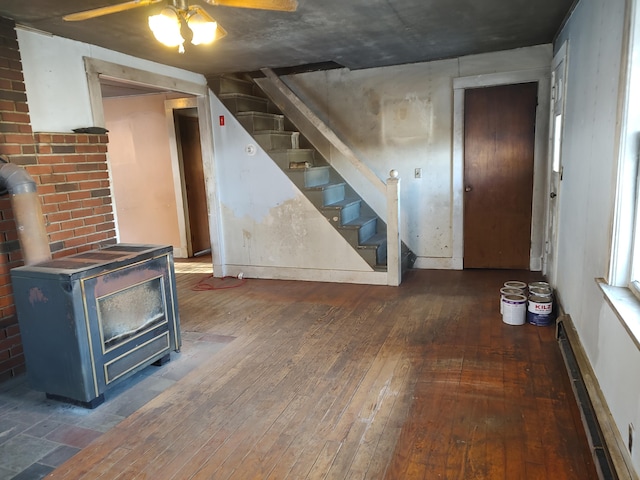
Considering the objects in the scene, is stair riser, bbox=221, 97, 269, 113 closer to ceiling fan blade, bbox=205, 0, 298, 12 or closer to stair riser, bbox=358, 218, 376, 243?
stair riser, bbox=358, 218, 376, 243

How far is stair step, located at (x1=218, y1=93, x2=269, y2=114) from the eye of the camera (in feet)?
17.1

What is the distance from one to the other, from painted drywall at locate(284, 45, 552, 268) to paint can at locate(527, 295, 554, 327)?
173 cm

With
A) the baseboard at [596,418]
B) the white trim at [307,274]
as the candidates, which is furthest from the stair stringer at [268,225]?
the baseboard at [596,418]

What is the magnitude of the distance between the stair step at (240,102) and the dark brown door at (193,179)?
1506 mm

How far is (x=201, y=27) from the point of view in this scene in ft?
7.22

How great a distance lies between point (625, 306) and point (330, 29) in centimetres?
292

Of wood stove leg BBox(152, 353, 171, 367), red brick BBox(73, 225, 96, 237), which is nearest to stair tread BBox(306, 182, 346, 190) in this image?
red brick BBox(73, 225, 96, 237)

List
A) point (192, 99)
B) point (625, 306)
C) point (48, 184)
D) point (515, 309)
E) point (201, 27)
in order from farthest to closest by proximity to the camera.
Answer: point (192, 99)
point (515, 309)
point (48, 184)
point (201, 27)
point (625, 306)

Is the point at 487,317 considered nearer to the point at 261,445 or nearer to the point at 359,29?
the point at 261,445

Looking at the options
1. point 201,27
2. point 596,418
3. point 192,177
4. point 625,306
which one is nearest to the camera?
point 625,306

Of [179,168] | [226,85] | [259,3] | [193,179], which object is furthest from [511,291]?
[193,179]

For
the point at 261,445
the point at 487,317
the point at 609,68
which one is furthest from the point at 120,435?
the point at 609,68

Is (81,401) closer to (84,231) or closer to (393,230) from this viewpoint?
(84,231)

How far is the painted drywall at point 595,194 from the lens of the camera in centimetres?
192
